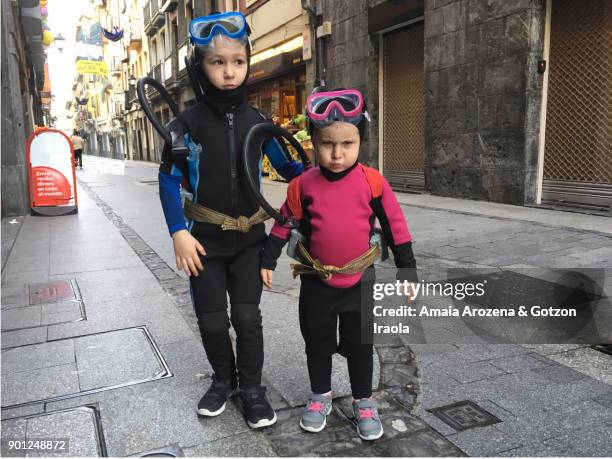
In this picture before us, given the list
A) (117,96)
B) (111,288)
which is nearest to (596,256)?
(111,288)

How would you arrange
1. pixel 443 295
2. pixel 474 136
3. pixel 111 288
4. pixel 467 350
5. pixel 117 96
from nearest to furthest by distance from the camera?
pixel 467 350, pixel 443 295, pixel 111 288, pixel 474 136, pixel 117 96

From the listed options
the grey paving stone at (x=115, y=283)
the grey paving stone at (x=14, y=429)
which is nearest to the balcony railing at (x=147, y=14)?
the grey paving stone at (x=115, y=283)

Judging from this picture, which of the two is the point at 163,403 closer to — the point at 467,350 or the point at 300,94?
the point at 467,350

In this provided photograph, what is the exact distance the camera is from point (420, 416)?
2475mm

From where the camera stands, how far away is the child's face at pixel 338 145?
221cm

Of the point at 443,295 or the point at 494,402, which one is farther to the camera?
the point at 443,295

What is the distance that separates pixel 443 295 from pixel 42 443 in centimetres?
310

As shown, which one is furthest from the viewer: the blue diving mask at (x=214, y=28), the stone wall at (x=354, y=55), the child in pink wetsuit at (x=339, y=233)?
the stone wall at (x=354, y=55)

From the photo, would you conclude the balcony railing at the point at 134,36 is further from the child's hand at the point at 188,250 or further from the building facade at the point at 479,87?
the child's hand at the point at 188,250

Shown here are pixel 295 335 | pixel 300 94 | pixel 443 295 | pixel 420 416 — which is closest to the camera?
pixel 420 416

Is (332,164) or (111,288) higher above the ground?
(332,164)

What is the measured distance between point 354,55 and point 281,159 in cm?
1016

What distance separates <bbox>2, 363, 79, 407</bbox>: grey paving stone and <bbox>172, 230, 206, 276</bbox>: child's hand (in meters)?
1.07

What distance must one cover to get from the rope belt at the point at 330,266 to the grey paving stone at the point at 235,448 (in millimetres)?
769
